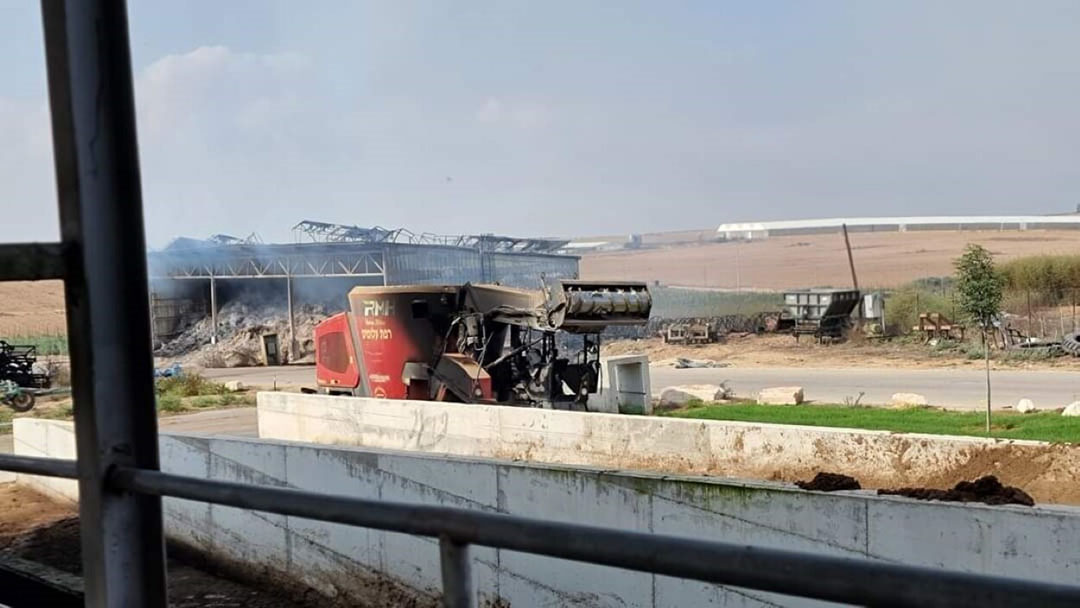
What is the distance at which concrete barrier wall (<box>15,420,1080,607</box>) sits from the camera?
6.45 m

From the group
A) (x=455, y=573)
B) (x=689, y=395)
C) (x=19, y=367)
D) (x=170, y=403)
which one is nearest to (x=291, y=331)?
(x=170, y=403)

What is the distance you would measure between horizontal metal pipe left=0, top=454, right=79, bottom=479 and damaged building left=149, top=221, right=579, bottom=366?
35.1m

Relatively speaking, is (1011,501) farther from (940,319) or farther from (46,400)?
(940,319)

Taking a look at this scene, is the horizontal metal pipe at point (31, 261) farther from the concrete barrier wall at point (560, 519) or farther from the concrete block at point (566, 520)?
the concrete block at point (566, 520)

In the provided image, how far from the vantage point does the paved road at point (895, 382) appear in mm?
20078

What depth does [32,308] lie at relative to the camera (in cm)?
1335

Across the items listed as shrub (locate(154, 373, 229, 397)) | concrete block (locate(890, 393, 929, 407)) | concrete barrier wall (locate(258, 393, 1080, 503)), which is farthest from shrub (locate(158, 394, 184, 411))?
concrete block (locate(890, 393, 929, 407))

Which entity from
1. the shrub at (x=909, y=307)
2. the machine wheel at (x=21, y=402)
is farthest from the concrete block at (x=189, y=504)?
the shrub at (x=909, y=307)

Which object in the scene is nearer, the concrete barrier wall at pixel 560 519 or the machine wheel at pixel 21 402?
the concrete barrier wall at pixel 560 519

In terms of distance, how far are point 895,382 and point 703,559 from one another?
81.4 ft

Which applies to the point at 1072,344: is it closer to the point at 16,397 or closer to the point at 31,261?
the point at 16,397

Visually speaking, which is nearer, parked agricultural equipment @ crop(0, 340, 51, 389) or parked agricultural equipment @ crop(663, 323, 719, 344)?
parked agricultural equipment @ crop(0, 340, 51, 389)

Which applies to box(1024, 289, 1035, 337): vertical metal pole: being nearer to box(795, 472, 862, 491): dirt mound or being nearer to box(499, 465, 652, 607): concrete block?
box(795, 472, 862, 491): dirt mound

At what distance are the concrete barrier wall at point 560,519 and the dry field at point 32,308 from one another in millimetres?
1779
